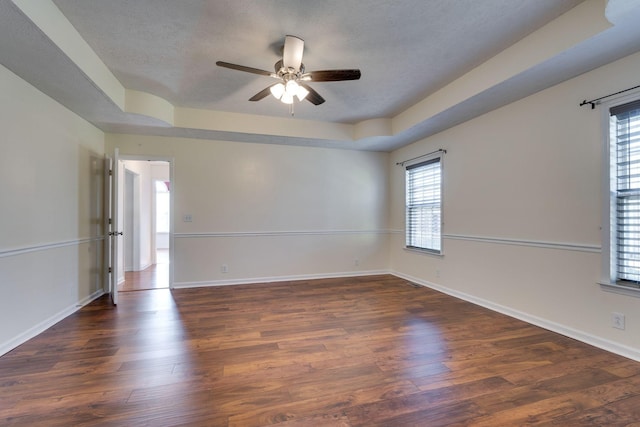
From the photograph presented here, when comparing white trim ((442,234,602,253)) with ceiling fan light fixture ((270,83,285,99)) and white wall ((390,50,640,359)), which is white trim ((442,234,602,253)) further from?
ceiling fan light fixture ((270,83,285,99))

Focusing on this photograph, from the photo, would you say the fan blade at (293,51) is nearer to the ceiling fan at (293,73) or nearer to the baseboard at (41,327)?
the ceiling fan at (293,73)

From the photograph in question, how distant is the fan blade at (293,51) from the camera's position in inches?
93.8

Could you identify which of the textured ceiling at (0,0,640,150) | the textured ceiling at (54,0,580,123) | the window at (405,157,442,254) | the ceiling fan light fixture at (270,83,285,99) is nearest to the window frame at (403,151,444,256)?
the window at (405,157,442,254)

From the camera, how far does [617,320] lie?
2355 mm

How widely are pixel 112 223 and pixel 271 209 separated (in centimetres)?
229

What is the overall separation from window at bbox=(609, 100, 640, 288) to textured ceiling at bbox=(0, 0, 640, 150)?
548 mm

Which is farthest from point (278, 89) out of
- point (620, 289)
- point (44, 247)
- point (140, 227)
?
point (140, 227)

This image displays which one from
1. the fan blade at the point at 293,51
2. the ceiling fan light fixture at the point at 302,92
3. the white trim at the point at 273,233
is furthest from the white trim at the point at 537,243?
the fan blade at the point at 293,51

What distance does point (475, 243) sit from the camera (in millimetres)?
3723

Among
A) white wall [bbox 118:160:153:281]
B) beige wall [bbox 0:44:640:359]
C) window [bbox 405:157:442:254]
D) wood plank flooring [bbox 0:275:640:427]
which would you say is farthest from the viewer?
white wall [bbox 118:160:153:281]

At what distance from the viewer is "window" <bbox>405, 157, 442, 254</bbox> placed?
Result: 4.45 m

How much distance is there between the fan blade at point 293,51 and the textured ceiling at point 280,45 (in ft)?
0.22

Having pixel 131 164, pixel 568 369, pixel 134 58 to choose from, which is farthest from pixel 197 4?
pixel 131 164

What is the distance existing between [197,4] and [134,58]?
3.74 feet
